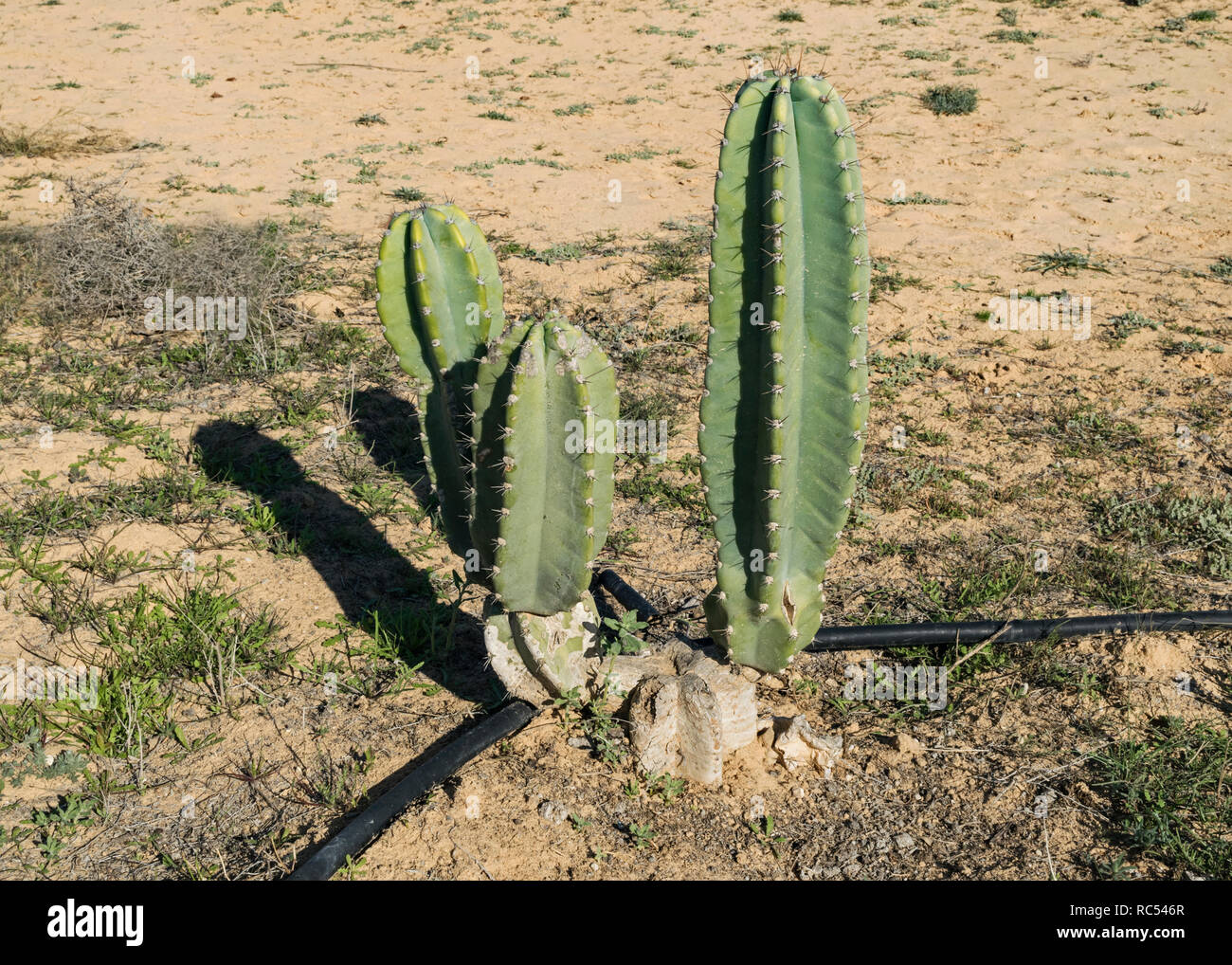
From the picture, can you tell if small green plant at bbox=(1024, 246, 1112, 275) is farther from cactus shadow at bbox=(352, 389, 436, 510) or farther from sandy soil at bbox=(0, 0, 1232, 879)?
cactus shadow at bbox=(352, 389, 436, 510)

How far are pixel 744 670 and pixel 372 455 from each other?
2612 millimetres

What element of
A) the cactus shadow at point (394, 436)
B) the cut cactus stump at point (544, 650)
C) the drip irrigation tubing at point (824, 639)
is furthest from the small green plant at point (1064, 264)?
the cut cactus stump at point (544, 650)

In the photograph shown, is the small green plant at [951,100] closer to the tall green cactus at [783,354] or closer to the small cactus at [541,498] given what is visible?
the tall green cactus at [783,354]

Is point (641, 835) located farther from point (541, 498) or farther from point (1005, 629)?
point (1005, 629)

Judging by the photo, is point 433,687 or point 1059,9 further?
point 1059,9

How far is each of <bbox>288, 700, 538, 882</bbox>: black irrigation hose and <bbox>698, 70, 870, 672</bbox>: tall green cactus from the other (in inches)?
30.3

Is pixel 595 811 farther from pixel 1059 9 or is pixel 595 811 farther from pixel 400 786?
pixel 1059 9

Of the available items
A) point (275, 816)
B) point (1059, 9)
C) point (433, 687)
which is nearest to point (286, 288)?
point (433, 687)

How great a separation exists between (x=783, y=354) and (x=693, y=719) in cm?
112

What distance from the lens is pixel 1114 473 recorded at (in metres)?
4.70

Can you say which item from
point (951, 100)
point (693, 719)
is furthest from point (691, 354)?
point (951, 100)

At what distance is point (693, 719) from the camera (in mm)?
2852

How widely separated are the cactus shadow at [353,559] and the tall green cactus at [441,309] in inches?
24.5

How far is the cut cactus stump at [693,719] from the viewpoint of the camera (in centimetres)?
285
